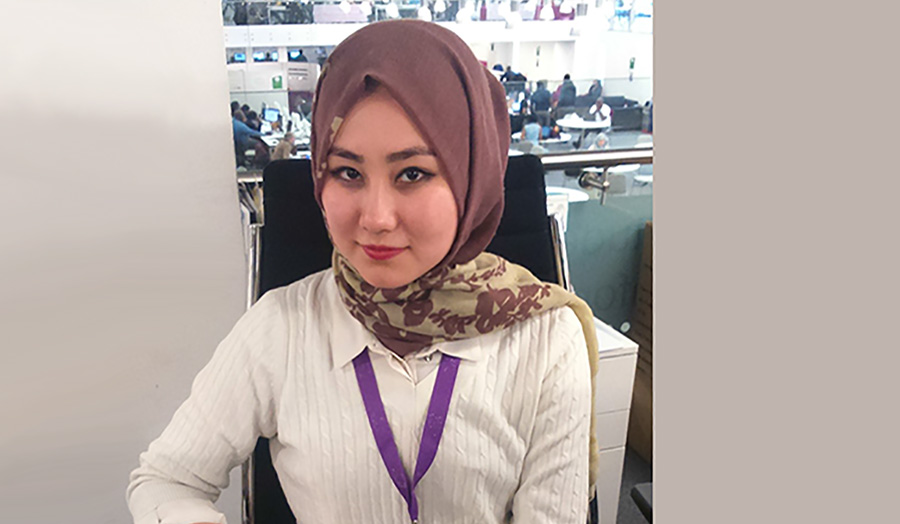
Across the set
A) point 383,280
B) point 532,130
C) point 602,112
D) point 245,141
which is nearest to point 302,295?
point 383,280

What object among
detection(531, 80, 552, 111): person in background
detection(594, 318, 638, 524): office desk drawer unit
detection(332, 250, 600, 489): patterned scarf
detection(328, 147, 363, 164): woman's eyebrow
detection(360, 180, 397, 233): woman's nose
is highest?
detection(531, 80, 552, 111): person in background

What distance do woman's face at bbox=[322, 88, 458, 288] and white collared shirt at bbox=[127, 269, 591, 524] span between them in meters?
0.14

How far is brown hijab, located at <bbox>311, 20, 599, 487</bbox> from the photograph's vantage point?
75 centimetres

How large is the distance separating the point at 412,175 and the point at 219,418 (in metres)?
0.39

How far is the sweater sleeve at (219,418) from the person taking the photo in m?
0.87

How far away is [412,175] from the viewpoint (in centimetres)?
78

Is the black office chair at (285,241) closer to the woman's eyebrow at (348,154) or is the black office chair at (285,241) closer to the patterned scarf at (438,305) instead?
the patterned scarf at (438,305)

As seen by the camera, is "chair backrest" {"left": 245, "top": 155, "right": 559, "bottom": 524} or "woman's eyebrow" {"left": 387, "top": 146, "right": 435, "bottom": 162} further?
"chair backrest" {"left": 245, "top": 155, "right": 559, "bottom": 524}

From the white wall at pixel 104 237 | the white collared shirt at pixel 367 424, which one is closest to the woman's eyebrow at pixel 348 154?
the white collared shirt at pixel 367 424

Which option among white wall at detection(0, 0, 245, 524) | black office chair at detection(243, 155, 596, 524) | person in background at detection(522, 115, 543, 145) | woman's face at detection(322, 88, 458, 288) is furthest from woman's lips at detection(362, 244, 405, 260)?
person in background at detection(522, 115, 543, 145)

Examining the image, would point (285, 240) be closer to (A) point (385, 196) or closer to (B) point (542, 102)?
(A) point (385, 196)

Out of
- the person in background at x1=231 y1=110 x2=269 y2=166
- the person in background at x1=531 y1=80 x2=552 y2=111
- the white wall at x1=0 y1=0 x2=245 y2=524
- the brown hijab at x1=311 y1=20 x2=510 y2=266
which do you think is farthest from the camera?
the person in background at x1=531 y1=80 x2=552 y2=111

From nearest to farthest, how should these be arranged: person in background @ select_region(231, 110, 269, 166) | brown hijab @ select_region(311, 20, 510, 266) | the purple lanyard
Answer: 1. brown hijab @ select_region(311, 20, 510, 266)
2. the purple lanyard
3. person in background @ select_region(231, 110, 269, 166)

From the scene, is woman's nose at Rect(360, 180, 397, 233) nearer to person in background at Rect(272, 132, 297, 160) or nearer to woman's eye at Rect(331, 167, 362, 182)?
woman's eye at Rect(331, 167, 362, 182)
